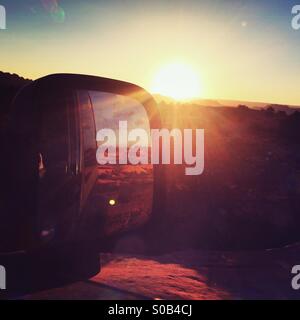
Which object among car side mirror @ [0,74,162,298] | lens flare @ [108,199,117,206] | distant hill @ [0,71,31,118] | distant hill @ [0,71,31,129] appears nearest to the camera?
car side mirror @ [0,74,162,298]

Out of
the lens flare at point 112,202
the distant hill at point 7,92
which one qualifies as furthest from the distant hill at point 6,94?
the lens flare at point 112,202

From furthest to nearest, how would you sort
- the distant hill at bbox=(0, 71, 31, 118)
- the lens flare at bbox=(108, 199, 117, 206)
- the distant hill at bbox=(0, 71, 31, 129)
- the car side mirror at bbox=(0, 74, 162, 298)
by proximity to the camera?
the lens flare at bbox=(108, 199, 117, 206)
the distant hill at bbox=(0, 71, 31, 118)
the distant hill at bbox=(0, 71, 31, 129)
the car side mirror at bbox=(0, 74, 162, 298)

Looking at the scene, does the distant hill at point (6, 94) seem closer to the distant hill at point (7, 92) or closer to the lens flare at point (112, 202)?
the distant hill at point (7, 92)

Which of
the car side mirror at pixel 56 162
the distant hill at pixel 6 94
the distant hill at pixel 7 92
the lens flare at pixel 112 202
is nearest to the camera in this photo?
the car side mirror at pixel 56 162

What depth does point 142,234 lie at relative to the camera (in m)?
4.04

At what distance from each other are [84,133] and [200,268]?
2545 millimetres

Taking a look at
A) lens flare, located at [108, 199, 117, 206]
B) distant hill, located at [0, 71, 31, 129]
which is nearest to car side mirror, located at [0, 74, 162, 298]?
distant hill, located at [0, 71, 31, 129]

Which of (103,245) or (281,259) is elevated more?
(103,245)

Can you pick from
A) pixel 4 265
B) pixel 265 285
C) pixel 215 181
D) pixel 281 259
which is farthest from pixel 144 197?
pixel 4 265

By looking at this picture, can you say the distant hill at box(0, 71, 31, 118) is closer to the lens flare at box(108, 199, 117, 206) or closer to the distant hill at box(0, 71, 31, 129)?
the distant hill at box(0, 71, 31, 129)

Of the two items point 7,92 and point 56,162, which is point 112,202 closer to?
point 56,162

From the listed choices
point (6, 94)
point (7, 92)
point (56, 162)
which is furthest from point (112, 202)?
point (7, 92)

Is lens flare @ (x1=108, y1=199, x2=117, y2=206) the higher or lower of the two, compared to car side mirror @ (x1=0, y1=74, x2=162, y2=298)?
lower
